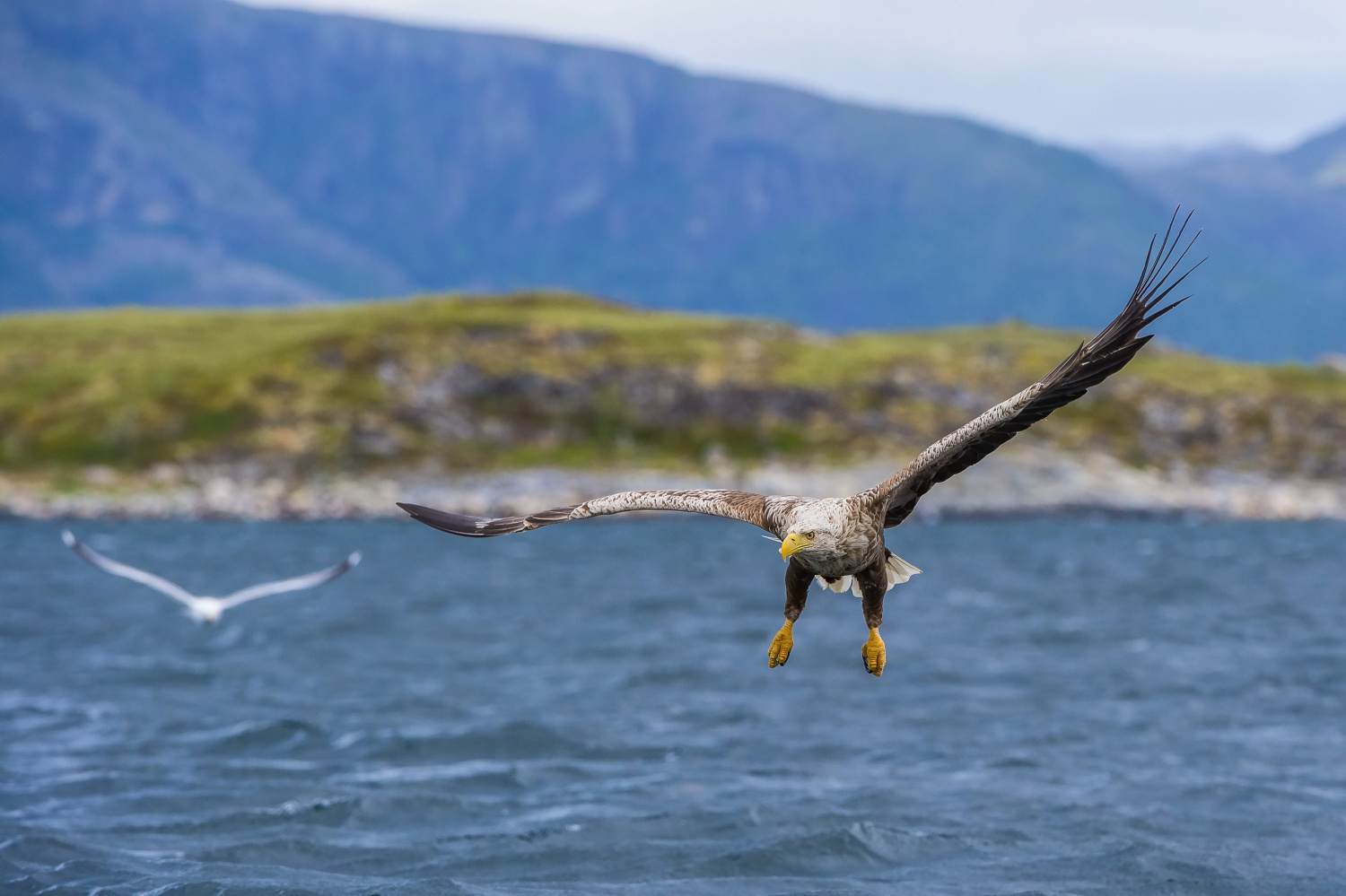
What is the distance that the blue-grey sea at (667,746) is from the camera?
19609mm

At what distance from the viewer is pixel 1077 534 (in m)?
106

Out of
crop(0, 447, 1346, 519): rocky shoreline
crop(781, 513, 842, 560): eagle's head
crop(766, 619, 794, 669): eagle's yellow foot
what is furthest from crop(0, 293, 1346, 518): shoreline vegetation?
crop(781, 513, 842, 560): eagle's head

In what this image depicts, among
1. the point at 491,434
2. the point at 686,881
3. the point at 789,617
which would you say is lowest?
the point at 686,881

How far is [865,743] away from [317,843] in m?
11.8

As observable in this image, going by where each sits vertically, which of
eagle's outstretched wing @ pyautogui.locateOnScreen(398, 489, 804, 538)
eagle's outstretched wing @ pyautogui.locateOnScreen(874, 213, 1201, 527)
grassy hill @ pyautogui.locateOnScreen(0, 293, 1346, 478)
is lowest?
eagle's outstretched wing @ pyautogui.locateOnScreen(398, 489, 804, 538)

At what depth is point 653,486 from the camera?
4658 inches

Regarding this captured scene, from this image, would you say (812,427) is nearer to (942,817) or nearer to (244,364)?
(244,364)

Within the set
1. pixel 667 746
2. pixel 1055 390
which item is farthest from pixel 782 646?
pixel 667 746

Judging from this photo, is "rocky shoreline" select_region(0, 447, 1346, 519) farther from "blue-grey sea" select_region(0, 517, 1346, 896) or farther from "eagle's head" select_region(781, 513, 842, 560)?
"eagle's head" select_region(781, 513, 842, 560)

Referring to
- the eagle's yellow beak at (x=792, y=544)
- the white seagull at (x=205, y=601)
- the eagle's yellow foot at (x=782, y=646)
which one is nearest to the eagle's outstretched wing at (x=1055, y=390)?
the eagle's yellow beak at (x=792, y=544)

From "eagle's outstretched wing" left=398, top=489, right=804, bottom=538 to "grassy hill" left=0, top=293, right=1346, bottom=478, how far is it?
112 m

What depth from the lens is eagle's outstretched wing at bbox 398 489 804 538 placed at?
15.2 m

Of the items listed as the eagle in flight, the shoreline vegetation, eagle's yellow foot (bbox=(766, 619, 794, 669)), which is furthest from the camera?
the shoreline vegetation

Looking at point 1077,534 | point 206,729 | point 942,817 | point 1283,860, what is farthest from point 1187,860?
point 1077,534
